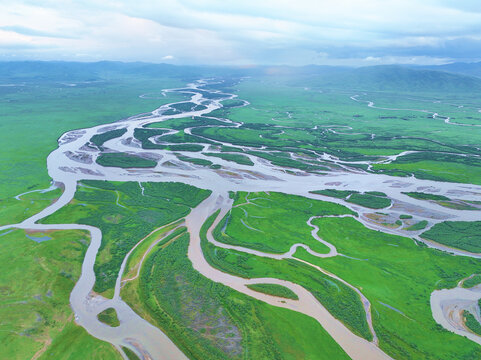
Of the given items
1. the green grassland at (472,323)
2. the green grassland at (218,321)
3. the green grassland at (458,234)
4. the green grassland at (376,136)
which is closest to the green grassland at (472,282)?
the green grassland at (472,323)

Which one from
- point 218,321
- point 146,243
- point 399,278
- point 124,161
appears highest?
point 399,278

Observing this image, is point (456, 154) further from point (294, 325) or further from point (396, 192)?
point (294, 325)

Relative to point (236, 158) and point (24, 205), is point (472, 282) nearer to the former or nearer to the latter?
point (236, 158)

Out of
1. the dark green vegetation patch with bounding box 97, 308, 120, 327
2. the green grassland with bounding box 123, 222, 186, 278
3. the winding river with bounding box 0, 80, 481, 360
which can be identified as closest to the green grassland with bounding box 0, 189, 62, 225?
the winding river with bounding box 0, 80, 481, 360

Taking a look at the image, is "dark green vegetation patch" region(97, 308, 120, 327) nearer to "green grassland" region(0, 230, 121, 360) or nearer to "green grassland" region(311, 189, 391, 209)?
"green grassland" region(0, 230, 121, 360)

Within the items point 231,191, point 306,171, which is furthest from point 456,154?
point 231,191

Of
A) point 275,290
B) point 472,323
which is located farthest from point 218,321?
point 472,323
